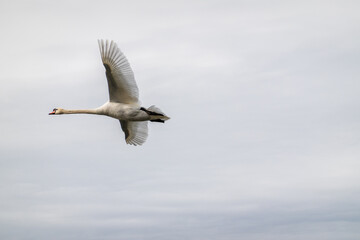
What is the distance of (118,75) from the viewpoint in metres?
49.3

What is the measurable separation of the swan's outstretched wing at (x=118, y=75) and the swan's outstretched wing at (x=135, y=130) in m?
4.47

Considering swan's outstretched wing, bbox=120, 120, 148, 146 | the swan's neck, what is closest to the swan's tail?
the swan's neck

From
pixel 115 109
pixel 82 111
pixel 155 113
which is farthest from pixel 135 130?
pixel 155 113

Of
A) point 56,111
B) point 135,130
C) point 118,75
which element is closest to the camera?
point 118,75

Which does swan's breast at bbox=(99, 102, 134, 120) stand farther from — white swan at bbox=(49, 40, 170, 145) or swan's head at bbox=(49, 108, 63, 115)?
swan's head at bbox=(49, 108, 63, 115)

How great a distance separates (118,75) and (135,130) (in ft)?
22.4

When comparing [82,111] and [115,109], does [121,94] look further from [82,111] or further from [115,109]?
[82,111]

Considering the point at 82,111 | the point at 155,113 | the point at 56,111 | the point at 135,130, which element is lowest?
the point at 155,113

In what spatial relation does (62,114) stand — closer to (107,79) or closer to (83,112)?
(83,112)

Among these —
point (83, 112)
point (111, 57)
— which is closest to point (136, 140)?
point (83, 112)

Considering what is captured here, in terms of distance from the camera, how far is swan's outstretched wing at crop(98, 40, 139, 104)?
160ft

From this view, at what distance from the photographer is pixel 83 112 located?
173 feet

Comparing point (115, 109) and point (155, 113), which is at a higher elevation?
point (115, 109)

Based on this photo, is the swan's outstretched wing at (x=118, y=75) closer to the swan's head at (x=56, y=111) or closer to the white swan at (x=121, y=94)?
the white swan at (x=121, y=94)
